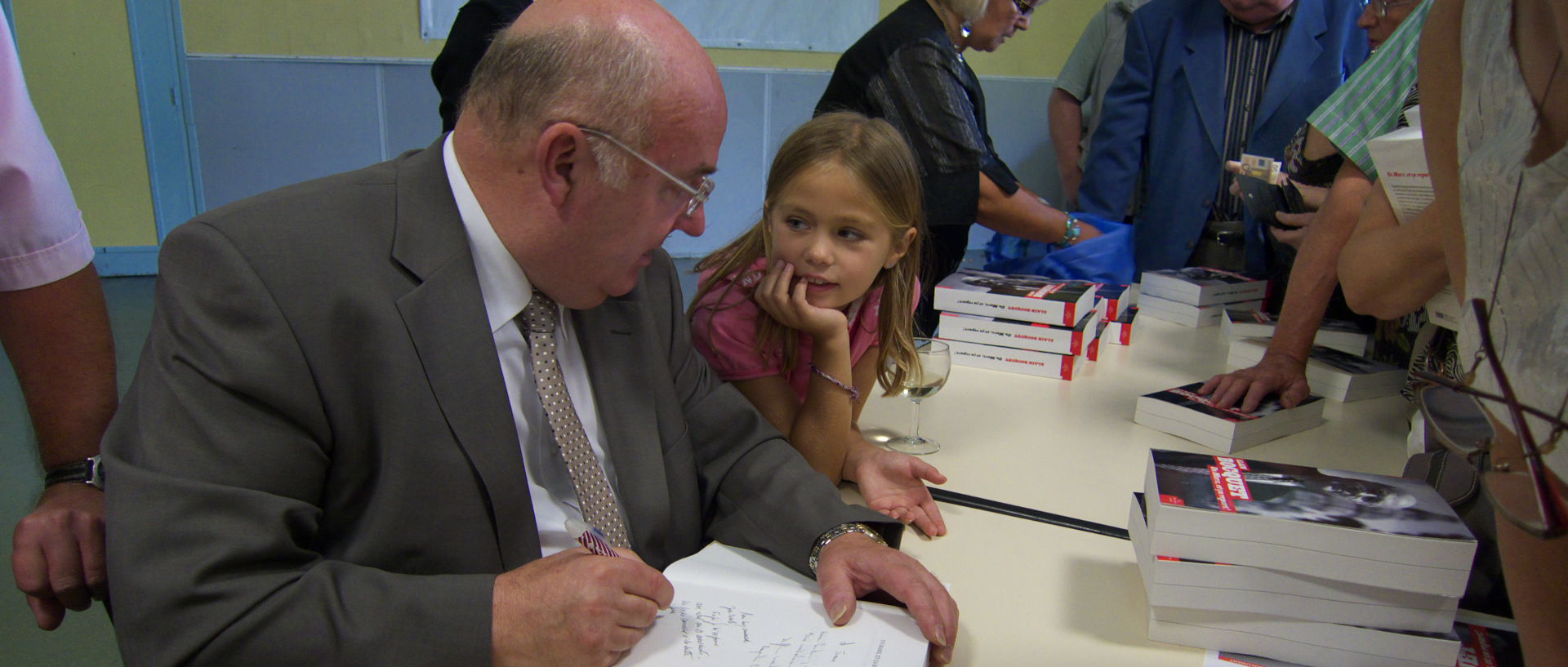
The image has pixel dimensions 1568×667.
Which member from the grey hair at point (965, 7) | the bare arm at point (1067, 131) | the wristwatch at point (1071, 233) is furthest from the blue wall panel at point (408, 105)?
the wristwatch at point (1071, 233)

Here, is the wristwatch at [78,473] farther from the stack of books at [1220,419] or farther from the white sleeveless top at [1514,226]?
the stack of books at [1220,419]

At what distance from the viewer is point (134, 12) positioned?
4652 mm

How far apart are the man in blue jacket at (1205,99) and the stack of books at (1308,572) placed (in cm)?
213

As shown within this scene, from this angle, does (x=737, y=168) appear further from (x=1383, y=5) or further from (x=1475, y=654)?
(x=1475, y=654)

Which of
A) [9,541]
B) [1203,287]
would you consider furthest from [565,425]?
[9,541]

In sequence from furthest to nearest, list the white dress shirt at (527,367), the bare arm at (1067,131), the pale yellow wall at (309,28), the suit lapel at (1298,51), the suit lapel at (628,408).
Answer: the pale yellow wall at (309,28), the bare arm at (1067,131), the suit lapel at (1298,51), the suit lapel at (628,408), the white dress shirt at (527,367)

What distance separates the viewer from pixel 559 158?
41.9 inches

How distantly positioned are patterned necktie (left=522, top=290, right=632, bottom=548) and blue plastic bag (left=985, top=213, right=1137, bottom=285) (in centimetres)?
170

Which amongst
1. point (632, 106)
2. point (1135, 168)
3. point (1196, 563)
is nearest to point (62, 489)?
point (632, 106)

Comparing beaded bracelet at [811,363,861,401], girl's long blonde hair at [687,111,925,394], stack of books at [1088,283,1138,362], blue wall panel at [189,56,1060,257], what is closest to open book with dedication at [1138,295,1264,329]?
stack of books at [1088,283,1138,362]

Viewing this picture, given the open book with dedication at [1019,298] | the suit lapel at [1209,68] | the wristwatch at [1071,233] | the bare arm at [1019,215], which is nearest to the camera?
the open book with dedication at [1019,298]

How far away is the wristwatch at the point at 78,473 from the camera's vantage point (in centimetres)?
114

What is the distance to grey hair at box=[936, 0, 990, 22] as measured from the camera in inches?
96.6

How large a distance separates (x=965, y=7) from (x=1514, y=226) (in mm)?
Answer: 2095
